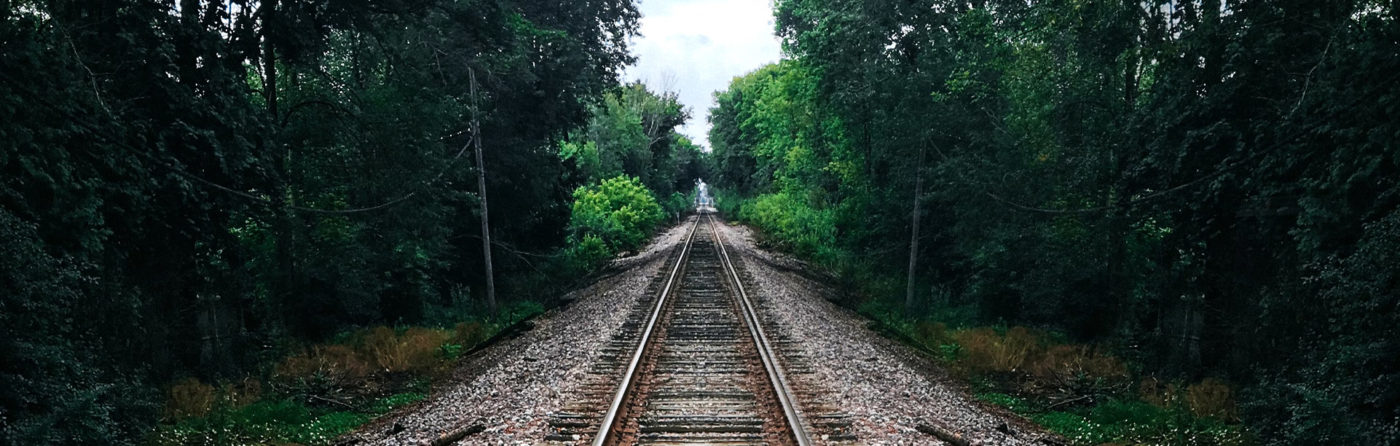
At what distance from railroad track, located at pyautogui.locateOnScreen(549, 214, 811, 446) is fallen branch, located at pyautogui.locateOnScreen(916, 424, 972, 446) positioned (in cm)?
139

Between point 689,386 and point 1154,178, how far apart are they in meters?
7.75

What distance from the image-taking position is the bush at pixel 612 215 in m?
33.2

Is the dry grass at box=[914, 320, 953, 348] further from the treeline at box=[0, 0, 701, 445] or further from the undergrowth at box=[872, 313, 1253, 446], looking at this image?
the treeline at box=[0, 0, 701, 445]

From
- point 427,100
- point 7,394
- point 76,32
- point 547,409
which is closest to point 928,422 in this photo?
point 547,409

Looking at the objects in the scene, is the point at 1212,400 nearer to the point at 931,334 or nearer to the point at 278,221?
the point at 931,334

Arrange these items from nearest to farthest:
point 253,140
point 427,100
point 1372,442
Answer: point 1372,442 < point 253,140 < point 427,100

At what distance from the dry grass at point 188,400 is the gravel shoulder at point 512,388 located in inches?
82.2

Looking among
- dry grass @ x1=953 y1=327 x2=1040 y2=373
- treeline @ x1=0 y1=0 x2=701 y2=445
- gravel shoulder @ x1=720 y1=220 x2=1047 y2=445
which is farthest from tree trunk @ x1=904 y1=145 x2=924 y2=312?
treeline @ x1=0 y1=0 x2=701 y2=445

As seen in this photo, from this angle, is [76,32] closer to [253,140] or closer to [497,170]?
[253,140]

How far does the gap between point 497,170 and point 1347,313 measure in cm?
1945

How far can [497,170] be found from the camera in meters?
21.9

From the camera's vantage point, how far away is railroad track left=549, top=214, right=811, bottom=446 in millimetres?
7707

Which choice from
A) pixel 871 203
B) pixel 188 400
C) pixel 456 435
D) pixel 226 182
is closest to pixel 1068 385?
pixel 456 435

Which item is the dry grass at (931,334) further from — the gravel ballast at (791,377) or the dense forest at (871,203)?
the gravel ballast at (791,377)
